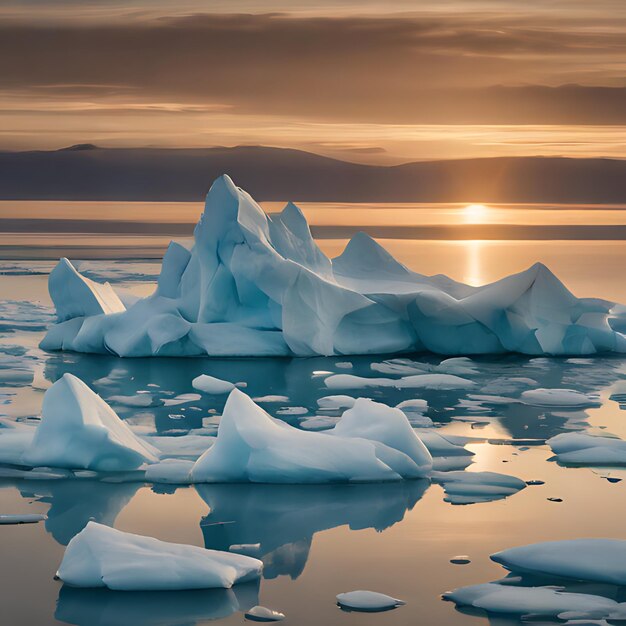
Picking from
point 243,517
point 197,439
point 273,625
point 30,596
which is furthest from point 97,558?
point 197,439

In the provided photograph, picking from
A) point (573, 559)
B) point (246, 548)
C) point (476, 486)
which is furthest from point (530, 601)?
point (476, 486)

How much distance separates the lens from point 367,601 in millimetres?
4914

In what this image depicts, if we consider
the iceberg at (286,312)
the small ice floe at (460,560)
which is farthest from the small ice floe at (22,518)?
the iceberg at (286,312)

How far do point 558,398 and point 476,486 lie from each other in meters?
3.27

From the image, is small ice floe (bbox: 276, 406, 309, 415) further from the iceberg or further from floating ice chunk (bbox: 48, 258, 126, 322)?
floating ice chunk (bbox: 48, 258, 126, 322)

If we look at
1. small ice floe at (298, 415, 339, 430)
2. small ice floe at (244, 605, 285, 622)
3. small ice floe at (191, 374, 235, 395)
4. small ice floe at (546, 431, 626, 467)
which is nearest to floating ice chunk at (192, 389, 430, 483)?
small ice floe at (546, 431, 626, 467)

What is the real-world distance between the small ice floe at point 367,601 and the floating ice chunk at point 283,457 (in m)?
1.90

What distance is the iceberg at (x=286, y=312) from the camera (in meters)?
12.3

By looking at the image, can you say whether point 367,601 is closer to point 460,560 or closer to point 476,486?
point 460,560

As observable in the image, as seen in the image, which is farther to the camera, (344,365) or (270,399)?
(344,365)

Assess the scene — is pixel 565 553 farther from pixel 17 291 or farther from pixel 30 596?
pixel 17 291

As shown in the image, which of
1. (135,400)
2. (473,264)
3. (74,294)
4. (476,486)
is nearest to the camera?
(476,486)

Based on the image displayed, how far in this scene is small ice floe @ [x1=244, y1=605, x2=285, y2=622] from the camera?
4715mm

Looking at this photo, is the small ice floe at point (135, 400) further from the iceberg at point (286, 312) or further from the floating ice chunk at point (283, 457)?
the floating ice chunk at point (283, 457)
